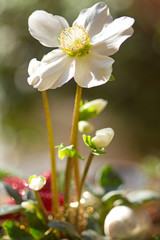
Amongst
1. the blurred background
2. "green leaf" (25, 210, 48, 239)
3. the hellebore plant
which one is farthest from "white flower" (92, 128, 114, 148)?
the blurred background

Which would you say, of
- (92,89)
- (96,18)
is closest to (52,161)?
(96,18)

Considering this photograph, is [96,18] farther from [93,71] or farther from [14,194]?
[14,194]

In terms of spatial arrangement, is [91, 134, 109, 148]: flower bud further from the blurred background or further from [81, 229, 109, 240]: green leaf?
the blurred background

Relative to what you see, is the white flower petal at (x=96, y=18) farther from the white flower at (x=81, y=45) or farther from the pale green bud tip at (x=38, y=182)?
the pale green bud tip at (x=38, y=182)

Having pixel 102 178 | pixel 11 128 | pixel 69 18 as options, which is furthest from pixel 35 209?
pixel 11 128

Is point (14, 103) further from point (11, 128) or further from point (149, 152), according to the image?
point (149, 152)
